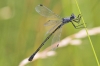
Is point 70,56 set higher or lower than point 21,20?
lower

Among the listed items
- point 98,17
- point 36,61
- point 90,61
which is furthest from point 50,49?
point 98,17

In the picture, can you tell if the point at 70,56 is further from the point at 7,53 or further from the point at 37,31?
the point at 7,53

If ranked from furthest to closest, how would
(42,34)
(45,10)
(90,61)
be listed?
(42,34) < (90,61) < (45,10)

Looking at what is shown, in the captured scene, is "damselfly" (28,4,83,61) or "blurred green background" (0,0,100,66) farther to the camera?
"blurred green background" (0,0,100,66)

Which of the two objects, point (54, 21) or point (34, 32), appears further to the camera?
point (34, 32)

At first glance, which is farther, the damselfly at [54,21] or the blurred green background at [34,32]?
the blurred green background at [34,32]

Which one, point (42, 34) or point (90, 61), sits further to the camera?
point (42, 34)

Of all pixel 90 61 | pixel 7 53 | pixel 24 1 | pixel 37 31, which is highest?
pixel 24 1

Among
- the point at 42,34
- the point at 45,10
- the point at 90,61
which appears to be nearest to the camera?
the point at 45,10
